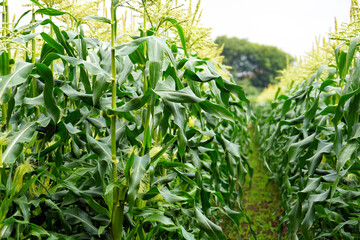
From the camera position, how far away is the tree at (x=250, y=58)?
4084 cm

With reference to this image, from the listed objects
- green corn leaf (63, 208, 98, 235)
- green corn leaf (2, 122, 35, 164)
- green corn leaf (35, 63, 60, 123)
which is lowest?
green corn leaf (63, 208, 98, 235)

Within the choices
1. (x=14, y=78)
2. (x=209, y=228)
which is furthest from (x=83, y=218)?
(x=14, y=78)

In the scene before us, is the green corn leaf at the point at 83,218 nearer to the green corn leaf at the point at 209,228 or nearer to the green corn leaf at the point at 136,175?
the green corn leaf at the point at 136,175

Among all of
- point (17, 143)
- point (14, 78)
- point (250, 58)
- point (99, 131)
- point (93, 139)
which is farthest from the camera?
point (250, 58)

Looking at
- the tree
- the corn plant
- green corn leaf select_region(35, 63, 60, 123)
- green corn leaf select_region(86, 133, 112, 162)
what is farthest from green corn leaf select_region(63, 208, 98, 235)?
the tree

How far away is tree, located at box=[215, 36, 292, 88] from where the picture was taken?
134 feet

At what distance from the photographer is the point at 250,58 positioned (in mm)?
42625

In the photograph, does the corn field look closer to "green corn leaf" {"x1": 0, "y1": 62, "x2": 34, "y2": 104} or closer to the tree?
"green corn leaf" {"x1": 0, "y1": 62, "x2": 34, "y2": 104}

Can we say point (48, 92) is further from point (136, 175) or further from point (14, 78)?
point (136, 175)

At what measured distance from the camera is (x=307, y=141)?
2.23 m

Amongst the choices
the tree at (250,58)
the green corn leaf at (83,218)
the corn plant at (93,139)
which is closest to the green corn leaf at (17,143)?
the corn plant at (93,139)

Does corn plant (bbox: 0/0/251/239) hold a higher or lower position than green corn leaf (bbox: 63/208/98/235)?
higher

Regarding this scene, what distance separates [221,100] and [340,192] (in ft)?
3.67

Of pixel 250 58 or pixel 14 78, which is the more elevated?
pixel 14 78
